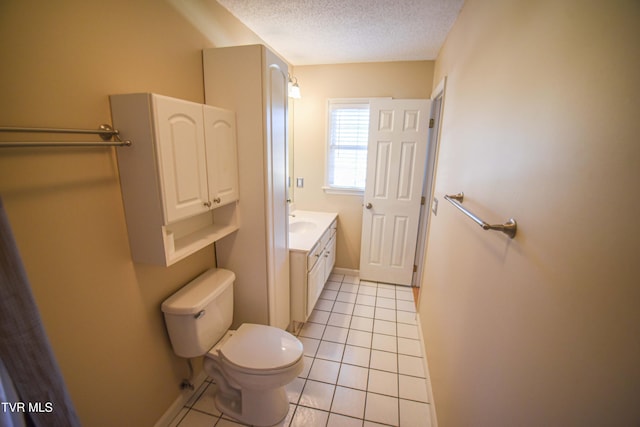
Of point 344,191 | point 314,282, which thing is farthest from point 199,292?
point 344,191

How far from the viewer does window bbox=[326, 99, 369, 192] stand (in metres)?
2.94

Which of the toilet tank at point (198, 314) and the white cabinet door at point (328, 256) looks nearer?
the toilet tank at point (198, 314)

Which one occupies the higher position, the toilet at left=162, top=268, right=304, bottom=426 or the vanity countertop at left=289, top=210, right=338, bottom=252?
the vanity countertop at left=289, top=210, right=338, bottom=252

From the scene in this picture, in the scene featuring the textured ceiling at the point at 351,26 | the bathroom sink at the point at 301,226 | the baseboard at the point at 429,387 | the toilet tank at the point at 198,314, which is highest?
the textured ceiling at the point at 351,26

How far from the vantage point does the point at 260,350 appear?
1.48m

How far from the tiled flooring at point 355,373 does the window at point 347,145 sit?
133cm

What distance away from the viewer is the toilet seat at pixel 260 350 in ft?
4.56

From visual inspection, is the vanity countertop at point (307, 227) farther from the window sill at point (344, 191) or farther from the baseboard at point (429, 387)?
the baseboard at point (429, 387)

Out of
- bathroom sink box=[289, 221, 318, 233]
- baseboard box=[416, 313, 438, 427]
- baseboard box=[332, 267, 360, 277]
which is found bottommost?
baseboard box=[416, 313, 438, 427]

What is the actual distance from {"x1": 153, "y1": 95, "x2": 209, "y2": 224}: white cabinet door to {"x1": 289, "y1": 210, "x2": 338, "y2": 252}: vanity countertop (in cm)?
97

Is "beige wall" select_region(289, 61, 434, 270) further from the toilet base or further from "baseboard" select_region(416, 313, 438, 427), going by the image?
the toilet base

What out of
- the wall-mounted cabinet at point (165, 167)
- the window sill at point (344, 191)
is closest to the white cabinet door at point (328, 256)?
the window sill at point (344, 191)

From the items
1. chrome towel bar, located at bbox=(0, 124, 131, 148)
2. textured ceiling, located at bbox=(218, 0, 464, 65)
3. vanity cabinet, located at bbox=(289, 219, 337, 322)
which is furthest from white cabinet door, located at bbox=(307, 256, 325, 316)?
textured ceiling, located at bbox=(218, 0, 464, 65)

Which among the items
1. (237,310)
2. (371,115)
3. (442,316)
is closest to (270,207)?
(237,310)
